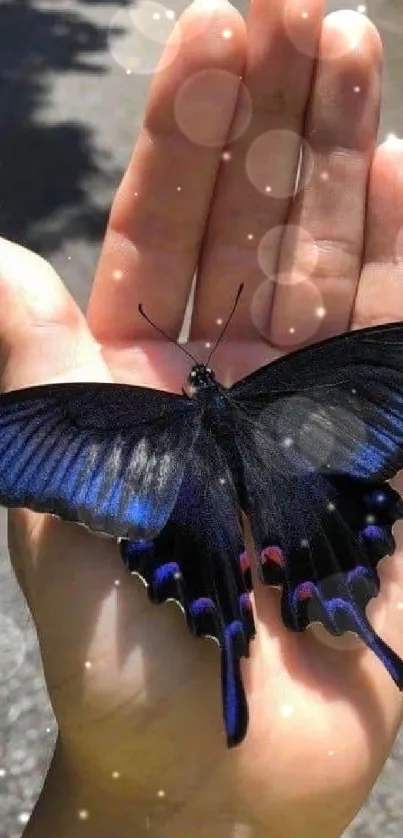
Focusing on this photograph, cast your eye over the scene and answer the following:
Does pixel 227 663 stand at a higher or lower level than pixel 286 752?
higher

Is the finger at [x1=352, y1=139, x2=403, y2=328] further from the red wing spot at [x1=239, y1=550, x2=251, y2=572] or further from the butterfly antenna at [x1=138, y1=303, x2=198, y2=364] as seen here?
the red wing spot at [x1=239, y1=550, x2=251, y2=572]

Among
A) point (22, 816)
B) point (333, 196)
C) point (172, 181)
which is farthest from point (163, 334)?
point (22, 816)

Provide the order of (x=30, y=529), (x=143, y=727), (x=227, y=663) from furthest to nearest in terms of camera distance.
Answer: (x=30, y=529)
(x=143, y=727)
(x=227, y=663)

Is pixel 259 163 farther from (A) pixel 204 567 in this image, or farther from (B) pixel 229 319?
(A) pixel 204 567

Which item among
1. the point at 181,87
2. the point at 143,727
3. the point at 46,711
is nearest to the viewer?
the point at 143,727

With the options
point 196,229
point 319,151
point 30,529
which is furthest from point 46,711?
point 319,151

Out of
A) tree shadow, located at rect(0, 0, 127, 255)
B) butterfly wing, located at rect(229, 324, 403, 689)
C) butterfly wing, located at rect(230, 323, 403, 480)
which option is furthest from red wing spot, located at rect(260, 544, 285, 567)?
tree shadow, located at rect(0, 0, 127, 255)

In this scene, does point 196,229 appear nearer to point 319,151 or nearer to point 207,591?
point 319,151
